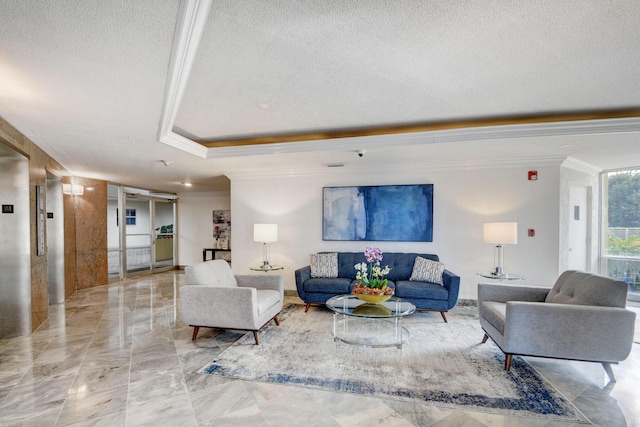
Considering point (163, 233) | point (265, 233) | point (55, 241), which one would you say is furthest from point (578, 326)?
point (163, 233)

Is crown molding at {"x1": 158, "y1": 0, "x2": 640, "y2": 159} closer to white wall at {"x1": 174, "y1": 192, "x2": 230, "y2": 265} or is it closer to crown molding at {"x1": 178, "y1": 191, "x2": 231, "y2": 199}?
crown molding at {"x1": 178, "y1": 191, "x2": 231, "y2": 199}

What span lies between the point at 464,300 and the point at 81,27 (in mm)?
5554

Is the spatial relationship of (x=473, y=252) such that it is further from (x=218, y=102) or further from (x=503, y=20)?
(x=218, y=102)

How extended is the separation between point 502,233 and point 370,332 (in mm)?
2316

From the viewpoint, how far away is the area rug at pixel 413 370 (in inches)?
91.5

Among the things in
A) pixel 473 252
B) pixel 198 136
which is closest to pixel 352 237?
pixel 473 252

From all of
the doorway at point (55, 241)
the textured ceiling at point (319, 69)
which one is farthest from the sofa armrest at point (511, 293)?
the doorway at point (55, 241)

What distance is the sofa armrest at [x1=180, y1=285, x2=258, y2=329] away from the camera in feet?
10.8

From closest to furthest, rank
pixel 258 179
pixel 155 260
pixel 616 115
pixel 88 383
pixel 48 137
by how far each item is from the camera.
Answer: pixel 88 383 → pixel 616 115 → pixel 48 137 → pixel 258 179 → pixel 155 260

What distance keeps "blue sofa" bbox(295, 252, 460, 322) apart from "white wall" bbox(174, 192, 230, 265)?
4977mm

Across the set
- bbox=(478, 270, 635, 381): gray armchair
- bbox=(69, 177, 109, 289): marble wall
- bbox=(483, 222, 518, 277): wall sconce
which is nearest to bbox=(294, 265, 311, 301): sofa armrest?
bbox=(478, 270, 635, 381): gray armchair

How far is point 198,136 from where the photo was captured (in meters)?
4.32

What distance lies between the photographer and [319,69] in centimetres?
241

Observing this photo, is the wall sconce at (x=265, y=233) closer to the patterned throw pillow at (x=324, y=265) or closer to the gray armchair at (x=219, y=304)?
the patterned throw pillow at (x=324, y=265)
